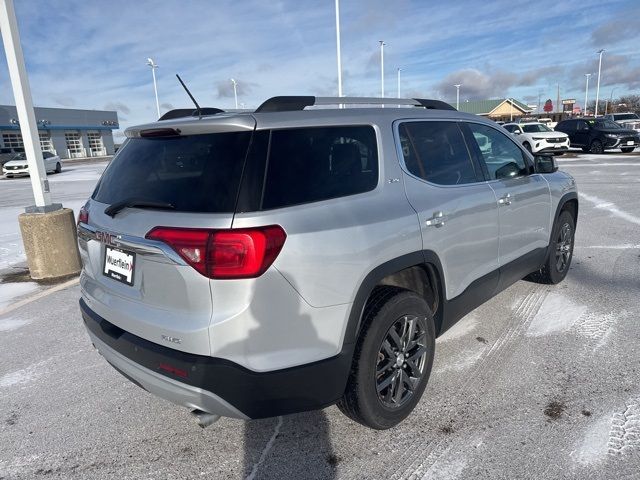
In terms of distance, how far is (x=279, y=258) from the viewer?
2.04 meters

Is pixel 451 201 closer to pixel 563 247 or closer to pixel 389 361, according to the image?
pixel 389 361

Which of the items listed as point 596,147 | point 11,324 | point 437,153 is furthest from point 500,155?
point 596,147

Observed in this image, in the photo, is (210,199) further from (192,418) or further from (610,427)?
(610,427)

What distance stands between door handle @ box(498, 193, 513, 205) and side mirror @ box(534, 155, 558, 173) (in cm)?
78

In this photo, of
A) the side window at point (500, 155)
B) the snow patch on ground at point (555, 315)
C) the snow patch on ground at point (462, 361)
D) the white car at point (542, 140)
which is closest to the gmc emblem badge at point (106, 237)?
the snow patch on ground at point (462, 361)

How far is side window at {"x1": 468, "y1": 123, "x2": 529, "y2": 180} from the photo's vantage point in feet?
12.0

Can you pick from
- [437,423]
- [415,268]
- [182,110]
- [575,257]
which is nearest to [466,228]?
[415,268]

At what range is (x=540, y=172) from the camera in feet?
13.9

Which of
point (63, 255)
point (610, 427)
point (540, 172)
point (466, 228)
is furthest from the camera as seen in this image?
point (63, 255)

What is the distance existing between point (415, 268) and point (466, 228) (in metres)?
0.55

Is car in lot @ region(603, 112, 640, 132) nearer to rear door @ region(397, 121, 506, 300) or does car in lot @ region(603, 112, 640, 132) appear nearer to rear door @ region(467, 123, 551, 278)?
rear door @ region(467, 123, 551, 278)

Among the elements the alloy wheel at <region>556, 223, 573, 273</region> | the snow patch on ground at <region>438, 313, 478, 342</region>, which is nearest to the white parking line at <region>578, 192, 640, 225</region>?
the alloy wheel at <region>556, 223, 573, 273</region>

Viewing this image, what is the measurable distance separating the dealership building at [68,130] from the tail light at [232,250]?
2138 inches

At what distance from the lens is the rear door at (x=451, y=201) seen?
282 cm
